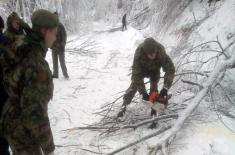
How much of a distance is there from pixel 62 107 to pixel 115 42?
350 inches

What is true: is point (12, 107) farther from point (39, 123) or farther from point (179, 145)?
point (179, 145)

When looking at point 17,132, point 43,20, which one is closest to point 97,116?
point 17,132

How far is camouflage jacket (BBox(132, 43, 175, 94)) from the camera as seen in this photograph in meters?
5.09

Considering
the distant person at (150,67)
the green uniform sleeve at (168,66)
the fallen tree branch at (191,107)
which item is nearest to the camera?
the fallen tree branch at (191,107)

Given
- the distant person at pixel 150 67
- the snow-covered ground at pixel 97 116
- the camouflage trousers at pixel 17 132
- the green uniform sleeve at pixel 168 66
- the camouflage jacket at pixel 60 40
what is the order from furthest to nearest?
the camouflage jacket at pixel 60 40 < the green uniform sleeve at pixel 168 66 < the distant person at pixel 150 67 < the snow-covered ground at pixel 97 116 < the camouflage trousers at pixel 17 132

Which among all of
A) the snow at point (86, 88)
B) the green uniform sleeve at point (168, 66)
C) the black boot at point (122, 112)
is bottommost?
the snow at point (86, 88)

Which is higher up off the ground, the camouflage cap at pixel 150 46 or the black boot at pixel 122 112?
the camouflage cap at pixel 150 46

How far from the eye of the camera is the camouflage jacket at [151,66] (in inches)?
200

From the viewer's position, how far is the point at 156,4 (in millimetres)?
11508

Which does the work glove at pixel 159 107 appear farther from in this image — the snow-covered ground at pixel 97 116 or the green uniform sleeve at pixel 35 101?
the green uniform sleeve at pixel 35 101

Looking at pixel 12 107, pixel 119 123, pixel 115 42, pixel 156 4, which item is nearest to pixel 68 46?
pixel 115 42

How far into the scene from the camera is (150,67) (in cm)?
530

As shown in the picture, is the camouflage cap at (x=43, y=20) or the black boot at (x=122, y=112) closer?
the camouflage cap at (x=43, y=20)

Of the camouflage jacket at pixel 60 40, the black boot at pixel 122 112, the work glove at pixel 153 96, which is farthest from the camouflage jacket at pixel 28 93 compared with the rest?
the camouflage jacket at pixel 60 40
